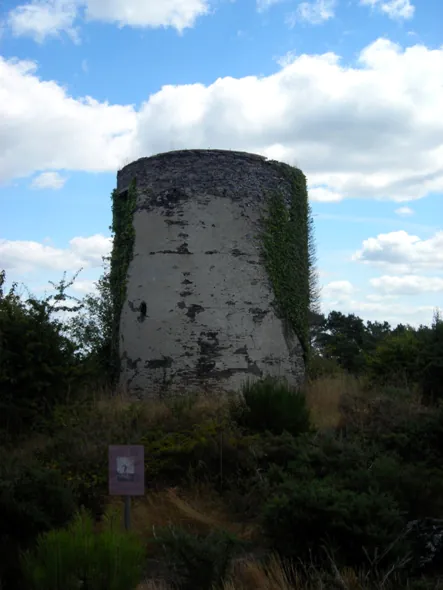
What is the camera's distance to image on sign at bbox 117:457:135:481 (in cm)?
616

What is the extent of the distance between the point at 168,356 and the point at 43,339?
257 cm

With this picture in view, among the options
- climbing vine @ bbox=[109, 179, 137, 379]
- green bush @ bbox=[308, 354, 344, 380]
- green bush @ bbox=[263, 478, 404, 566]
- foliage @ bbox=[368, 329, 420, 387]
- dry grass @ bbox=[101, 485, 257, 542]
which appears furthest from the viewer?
green bush @ bbox=[308, 354, 344, 380]

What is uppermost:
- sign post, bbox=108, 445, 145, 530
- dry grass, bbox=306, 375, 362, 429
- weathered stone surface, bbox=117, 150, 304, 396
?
weathered stone surface, bbox=117, 150, 304, 396

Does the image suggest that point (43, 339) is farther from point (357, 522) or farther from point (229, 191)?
point (357, 522)

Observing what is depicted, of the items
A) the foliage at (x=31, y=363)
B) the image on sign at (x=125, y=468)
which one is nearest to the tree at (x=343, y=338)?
the foliage at (x=31, y=363)

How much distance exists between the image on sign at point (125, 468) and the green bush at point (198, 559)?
3.53 ft

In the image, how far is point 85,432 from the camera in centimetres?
966

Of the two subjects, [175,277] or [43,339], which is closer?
[43,339]

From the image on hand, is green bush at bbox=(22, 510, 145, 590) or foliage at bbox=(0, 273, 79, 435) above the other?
foliage at bbox=(0, 273, 79, 435)

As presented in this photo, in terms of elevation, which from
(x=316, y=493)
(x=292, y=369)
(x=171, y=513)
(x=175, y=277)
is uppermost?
(x=175, y=277)

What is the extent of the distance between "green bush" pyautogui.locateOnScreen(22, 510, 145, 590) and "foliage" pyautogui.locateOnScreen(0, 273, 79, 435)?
7081mm

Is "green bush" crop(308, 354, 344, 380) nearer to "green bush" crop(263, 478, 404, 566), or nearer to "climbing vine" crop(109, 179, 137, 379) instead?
"climbing vine" crop(109, 179, 137, 379)

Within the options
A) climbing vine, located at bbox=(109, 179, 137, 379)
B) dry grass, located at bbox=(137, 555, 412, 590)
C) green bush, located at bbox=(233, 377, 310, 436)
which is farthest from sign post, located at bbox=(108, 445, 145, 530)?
climbing vine, located at bbox=(109, 179, 137, 379)

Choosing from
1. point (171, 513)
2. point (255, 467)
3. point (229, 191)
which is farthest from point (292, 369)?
point (171, 513)
